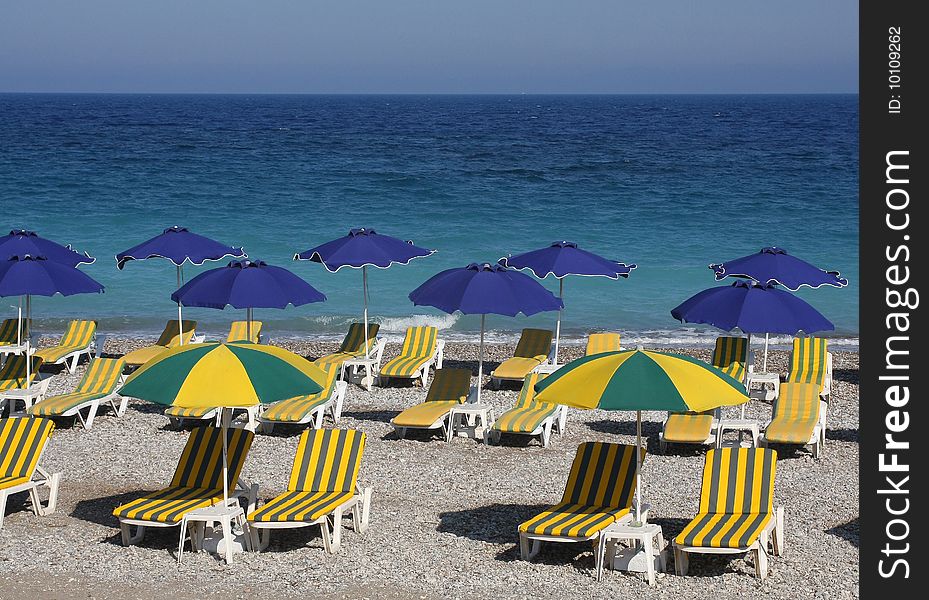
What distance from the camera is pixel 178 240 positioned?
15375 millimetres

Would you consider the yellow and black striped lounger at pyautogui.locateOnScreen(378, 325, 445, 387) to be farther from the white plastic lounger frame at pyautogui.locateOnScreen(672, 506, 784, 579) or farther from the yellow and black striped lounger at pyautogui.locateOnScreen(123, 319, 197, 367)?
the white plastic lounger frame at pyautogui.locateOnScreen(672, 506, 784, 579)

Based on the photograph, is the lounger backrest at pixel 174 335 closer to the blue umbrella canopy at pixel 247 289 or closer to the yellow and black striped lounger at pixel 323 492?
the blue umbrella canopy at pixel 247 289

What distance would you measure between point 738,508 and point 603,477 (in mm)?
1044

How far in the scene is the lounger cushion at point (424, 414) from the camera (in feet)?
40.5

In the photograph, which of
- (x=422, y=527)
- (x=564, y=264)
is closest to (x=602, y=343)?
(x=564, y=264)

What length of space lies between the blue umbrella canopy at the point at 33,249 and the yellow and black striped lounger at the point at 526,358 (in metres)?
5.59

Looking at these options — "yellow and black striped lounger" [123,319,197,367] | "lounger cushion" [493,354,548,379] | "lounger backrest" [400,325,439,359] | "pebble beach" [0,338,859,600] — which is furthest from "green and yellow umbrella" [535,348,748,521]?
"yellow and black striped lounger" [123,319,197,367]

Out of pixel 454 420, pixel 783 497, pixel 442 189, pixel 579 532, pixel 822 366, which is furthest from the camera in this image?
pixel 442 189

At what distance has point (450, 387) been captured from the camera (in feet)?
43.7

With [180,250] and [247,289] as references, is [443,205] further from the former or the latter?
[247,289]

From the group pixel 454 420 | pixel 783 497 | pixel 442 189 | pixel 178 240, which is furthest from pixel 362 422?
pixel 442 189

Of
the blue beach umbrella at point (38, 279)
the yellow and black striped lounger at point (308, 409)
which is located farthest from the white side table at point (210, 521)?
the blue beach umbrella at point (38, 279)

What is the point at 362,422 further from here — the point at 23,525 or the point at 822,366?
the point at 822,366

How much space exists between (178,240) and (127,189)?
29.5 metres
